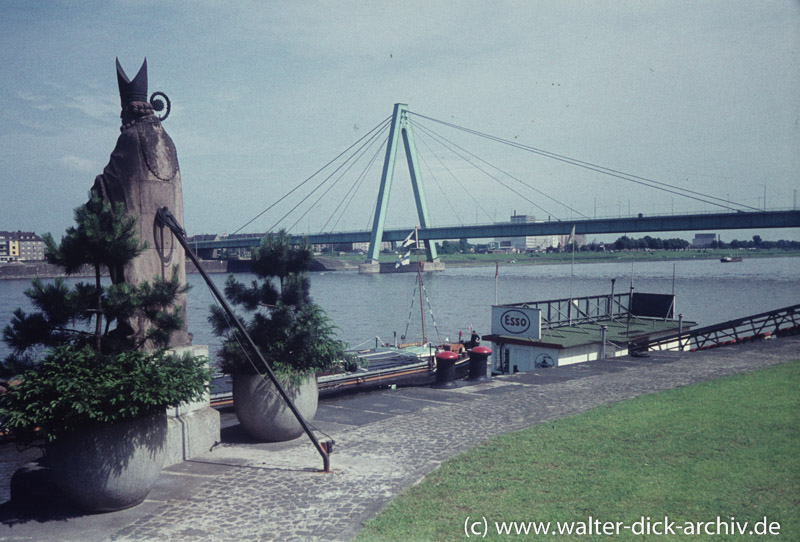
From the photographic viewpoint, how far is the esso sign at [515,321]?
1750 cm

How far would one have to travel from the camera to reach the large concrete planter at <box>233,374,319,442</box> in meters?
7.93

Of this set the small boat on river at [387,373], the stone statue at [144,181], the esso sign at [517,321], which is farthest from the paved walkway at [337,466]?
the esso sign at [517,321]

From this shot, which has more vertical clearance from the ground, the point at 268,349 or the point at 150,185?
the point at 150,185

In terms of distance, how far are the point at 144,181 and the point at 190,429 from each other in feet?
9.55

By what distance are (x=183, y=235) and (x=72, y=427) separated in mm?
2561

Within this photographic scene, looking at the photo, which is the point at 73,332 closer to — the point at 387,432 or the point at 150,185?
the point at 150,185

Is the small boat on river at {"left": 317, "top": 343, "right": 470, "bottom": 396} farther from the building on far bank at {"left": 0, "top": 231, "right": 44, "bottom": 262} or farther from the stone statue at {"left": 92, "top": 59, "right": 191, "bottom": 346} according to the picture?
the building on far bank at {"left": 0, "top": 231, "right": 44, "bottom": 262}

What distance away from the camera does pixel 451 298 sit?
173ft

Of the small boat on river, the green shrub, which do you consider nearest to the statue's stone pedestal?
the green shrub

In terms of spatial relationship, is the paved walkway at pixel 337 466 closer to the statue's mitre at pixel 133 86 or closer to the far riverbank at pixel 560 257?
the statue's mitre at pixel 133 86

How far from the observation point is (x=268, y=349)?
26.8ft

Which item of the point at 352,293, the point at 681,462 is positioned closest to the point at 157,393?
the point at 681,462

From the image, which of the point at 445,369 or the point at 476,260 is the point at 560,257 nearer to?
the point at 476,260

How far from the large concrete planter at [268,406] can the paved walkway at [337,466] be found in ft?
0.62
